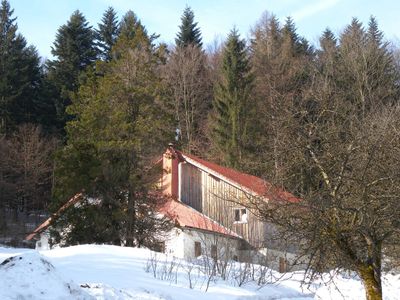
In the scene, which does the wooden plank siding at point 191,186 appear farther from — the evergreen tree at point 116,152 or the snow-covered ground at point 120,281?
the snow-covered ground at point 120,281

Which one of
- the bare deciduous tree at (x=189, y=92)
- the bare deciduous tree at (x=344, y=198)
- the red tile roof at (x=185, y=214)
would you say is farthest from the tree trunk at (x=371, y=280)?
the bare deciduous tree at (x=189, y=92)

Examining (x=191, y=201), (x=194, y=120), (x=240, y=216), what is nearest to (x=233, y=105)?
(x=194, y=120)

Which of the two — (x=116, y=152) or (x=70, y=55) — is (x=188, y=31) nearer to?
(x=70, y=55)

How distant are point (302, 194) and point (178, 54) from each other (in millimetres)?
42398

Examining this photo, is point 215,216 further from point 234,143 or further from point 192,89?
point 192,89

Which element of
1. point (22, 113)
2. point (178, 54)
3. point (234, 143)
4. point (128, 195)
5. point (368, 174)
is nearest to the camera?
point (368, 174)

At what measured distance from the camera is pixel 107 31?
55.2m

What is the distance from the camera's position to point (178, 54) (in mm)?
51625

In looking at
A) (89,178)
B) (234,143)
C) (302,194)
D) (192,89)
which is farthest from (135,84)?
(192,89)

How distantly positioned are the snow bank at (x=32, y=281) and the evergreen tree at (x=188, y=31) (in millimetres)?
49088

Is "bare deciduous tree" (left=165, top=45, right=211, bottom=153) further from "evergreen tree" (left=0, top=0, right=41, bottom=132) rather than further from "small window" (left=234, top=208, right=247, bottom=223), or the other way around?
"small window" (left=234, top=208, right=247, bottom=223)

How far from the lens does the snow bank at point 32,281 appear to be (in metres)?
7.79

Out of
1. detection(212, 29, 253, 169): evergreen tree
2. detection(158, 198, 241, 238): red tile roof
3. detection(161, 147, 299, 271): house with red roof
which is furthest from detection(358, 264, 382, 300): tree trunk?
detection(212, 29, 253, 169): evergreen tree

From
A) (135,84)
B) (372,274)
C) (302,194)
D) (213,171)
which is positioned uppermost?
(135,84)
